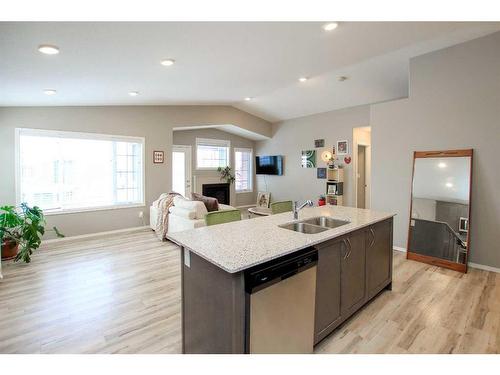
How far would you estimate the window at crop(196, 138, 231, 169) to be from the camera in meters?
7.85

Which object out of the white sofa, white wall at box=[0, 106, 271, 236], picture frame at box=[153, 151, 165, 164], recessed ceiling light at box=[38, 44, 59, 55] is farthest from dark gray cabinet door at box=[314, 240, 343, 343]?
picture frame at box=[153, 151, 165, 164]

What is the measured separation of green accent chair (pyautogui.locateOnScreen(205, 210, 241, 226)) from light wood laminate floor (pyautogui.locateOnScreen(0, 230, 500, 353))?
89 centimetres

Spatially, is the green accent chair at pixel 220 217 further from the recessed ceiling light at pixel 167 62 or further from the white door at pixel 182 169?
the white door at pixel 182 169

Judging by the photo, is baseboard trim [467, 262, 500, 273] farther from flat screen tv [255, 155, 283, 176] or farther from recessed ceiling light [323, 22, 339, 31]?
flat screen tv [255, 155, 283, 176]

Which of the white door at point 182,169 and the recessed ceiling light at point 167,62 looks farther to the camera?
the white door at point 182,169

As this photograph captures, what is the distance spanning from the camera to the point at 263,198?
8.71 m

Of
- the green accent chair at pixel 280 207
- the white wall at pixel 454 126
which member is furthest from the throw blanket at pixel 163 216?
the white wall at pixel 454 126

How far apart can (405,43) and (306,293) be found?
352cm

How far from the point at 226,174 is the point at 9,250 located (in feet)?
18.1

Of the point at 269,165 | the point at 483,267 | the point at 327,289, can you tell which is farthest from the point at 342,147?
the point at 327,289

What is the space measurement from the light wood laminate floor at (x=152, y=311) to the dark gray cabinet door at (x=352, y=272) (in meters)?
0.19

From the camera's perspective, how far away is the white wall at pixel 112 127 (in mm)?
4227

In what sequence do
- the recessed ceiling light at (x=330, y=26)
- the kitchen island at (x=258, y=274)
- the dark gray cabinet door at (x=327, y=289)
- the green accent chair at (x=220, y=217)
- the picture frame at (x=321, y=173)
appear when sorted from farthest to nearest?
the picture frame at (x=321, y=173)
the green accent chair at (x=220, y=217)
the recessed ceiling light at (x=330, y=26)
the dark gray cabinet door at (x=327, y=289)
the kitchen island at (x=258, y=274)

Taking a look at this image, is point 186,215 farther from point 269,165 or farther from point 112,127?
point 269,165
